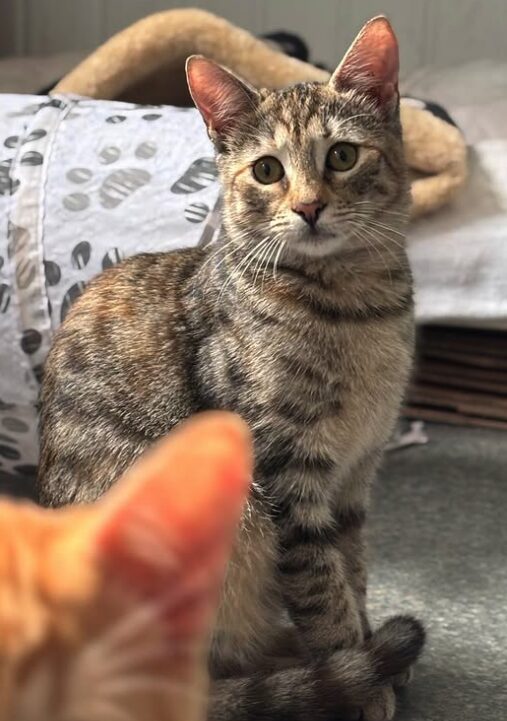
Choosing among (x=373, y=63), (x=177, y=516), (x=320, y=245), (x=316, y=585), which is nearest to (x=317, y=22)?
(x=373, y=63)

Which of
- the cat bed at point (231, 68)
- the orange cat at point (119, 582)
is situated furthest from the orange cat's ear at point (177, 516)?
the cat bed at point (231, 68)

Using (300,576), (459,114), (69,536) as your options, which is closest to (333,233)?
(300,576)

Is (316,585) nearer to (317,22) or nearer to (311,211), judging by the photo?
(311,211)

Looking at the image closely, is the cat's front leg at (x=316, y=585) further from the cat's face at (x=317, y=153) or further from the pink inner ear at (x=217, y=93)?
the pink inner ear at (x=217, y=93)

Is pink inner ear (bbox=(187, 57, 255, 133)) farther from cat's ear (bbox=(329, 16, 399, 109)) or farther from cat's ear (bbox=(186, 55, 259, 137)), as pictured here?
cat's ear (bbox=(329, 16, 399, 109))

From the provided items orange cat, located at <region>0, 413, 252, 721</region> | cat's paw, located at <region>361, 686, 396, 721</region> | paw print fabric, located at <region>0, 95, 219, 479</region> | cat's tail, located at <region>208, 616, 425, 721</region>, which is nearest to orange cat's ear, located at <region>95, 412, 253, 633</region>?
orange cat, located at <region>0, 413, 252, 721</region>

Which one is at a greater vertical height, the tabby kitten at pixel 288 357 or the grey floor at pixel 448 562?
the tabby kitten at pixel 288 357

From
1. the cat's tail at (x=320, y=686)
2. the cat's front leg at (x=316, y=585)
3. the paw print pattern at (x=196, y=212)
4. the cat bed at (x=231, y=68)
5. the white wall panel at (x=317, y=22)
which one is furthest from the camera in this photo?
the white wall panel at (x=317, y=22)
